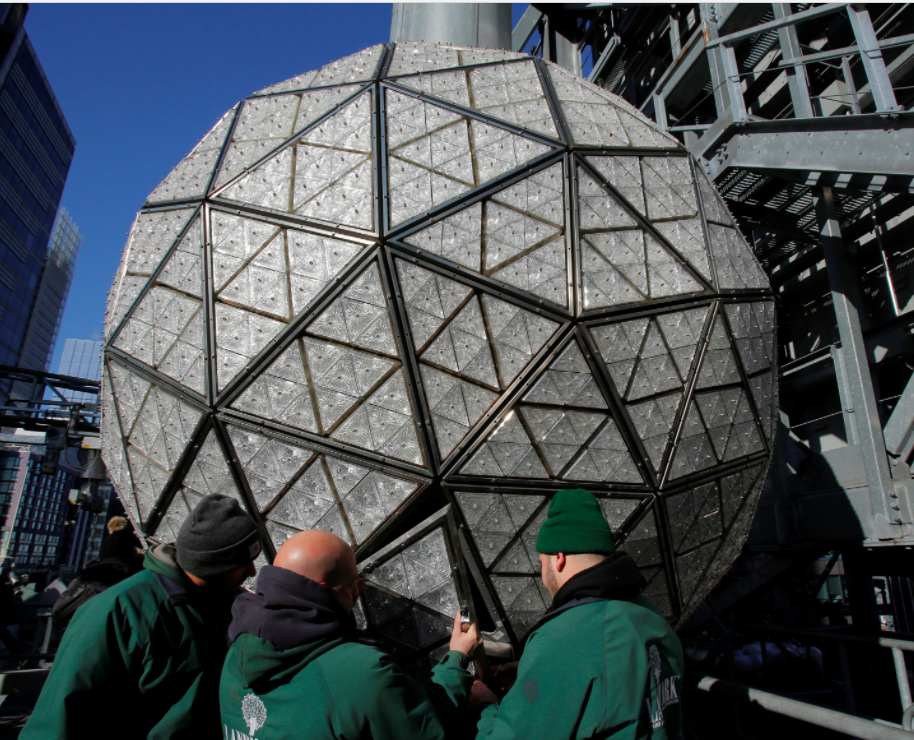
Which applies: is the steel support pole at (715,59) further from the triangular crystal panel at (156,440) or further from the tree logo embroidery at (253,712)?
the tree logo embroidery at (253,712)

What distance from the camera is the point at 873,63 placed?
5930mm

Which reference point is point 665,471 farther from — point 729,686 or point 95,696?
point 95,696

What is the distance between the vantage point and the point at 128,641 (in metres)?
2.19

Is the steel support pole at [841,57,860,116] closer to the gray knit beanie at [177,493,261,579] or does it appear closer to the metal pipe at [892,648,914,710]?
the metal pipe at [892,648,914,710]

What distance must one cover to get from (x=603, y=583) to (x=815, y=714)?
8.13 ft

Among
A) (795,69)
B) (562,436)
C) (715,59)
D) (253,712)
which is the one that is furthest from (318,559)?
(715,59)

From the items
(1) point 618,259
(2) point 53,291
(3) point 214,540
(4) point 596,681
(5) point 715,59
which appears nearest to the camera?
(4) point 596,681

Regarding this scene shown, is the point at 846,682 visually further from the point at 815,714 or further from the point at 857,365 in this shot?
the point at 815,714

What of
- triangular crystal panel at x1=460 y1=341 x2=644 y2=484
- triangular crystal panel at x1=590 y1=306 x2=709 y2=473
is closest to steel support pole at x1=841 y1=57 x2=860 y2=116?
triangular crystal panel at x1=590 y1=306 x2=709 y2=473

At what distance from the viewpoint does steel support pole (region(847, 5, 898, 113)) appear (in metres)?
5.69

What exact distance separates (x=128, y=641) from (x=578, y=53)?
56.2 feet

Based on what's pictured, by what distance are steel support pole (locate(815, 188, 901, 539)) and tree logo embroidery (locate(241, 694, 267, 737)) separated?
23.1 feet

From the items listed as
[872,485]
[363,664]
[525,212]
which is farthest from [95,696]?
[872,485]

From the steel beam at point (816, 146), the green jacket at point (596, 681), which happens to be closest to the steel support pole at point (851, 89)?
the steel beam at point (816, 146)
